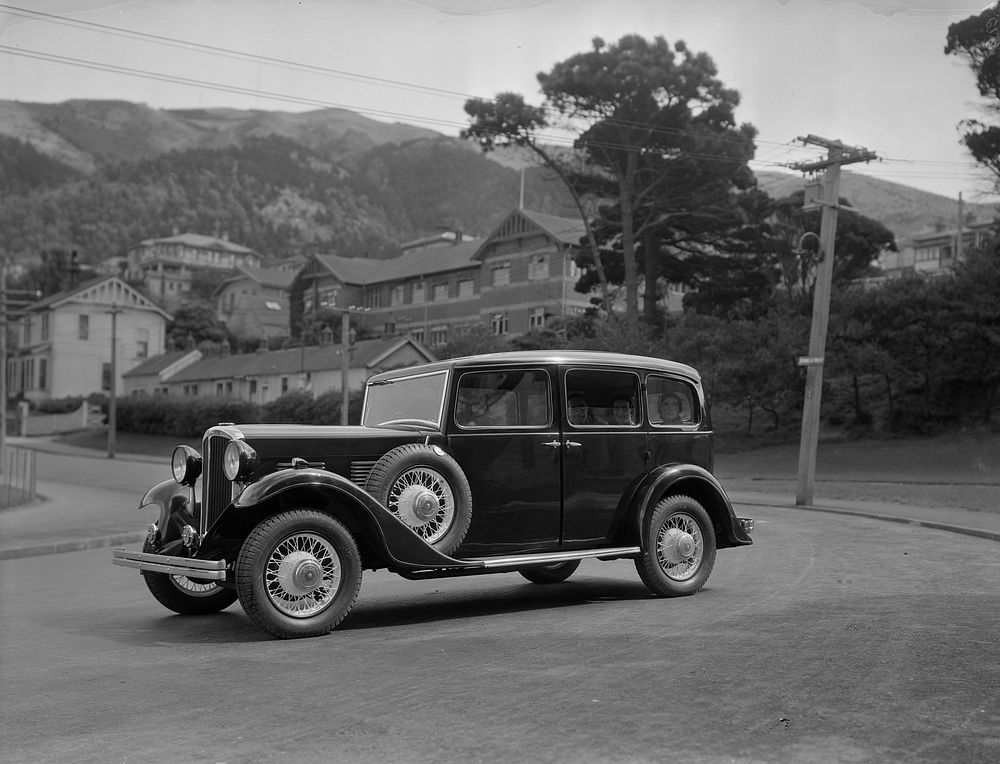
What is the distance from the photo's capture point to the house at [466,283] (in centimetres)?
6638

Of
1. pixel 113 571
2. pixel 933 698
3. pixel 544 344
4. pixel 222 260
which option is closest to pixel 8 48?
pixel 933 698

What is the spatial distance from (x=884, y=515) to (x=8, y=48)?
59.8ft

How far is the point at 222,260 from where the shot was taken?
17362 cm

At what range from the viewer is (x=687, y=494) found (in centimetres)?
989

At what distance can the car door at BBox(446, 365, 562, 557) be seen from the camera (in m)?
8.62

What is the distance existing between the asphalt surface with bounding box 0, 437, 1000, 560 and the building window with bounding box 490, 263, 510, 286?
43.1m

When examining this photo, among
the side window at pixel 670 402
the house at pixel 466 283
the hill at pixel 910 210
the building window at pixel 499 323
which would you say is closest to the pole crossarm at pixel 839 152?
the side window at pixel 670 402

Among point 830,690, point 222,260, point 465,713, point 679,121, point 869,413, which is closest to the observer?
point 465,713

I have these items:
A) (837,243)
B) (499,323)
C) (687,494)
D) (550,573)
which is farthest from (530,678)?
(499,323)

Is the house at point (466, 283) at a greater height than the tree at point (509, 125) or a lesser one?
lesser

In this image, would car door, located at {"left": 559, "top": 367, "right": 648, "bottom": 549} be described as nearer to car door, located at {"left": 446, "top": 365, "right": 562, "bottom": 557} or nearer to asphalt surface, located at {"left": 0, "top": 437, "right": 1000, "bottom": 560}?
car door, located at {"left": 446, "top": 365, "right": 562, "bottom": 557}

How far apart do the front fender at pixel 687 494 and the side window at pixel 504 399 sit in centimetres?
112

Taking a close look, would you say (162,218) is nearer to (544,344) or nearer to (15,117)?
(544,344)

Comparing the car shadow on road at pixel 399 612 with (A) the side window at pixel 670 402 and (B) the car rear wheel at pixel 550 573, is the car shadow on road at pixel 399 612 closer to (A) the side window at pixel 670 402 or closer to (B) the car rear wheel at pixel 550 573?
(B) the car rear wheel at pixel 550 573
